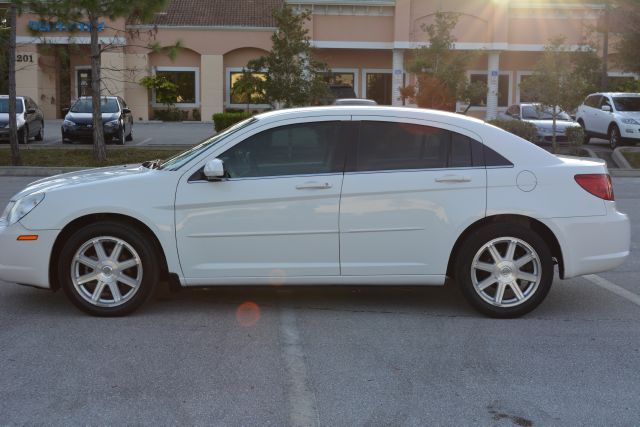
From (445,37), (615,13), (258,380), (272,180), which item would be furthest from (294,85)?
(258,380)

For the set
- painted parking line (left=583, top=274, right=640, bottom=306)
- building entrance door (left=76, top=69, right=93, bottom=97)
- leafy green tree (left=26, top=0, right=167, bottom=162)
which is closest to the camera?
painted parking line (left=583, top=274, right=640, bottom=306)

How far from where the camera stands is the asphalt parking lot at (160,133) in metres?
27.5

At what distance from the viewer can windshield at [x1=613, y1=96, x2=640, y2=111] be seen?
24625 millimetres

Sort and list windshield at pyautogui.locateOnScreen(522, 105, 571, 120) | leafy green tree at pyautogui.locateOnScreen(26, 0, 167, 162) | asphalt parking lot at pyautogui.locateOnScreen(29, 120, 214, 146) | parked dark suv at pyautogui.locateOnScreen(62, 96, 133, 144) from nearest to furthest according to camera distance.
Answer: leafy green tree at pyautogui.locateOnScreen(26, 0, 167, 162) → parked dark suv at pyautogui.locateOnScreen(62, 96, 133, 144) → windshield at pyautogui.locateOnScreen(522, 105, 571, 120) → asphalt parking lot at pyautogui.locateOnScreen(29, 120, 214, 146)

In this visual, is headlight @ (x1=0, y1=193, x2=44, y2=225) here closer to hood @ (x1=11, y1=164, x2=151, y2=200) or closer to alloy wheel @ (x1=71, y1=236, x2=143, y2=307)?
hood @ (x1=11, y1=164, x2=151, y2=200)

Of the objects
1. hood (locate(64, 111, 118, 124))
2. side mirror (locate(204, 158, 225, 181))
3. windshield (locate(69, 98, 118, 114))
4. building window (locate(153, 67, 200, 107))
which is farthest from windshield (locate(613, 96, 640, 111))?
building window (locate(153, 67, 200, 107))

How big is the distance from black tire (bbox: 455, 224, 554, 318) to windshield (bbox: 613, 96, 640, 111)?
20257 millimetres

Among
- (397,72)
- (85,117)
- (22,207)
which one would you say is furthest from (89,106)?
(22,207)

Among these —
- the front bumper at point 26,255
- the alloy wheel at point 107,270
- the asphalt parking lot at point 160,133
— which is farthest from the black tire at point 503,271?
the asphalt parking lot at point 160,133

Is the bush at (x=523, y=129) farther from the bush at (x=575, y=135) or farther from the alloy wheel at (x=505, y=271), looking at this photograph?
the alloy wheel at (x=505, y=271)

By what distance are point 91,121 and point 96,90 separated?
5.82 m

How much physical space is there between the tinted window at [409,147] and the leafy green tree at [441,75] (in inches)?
784

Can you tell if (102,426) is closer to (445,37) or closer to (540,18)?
(445,37)

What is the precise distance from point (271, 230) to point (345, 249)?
57 cm
